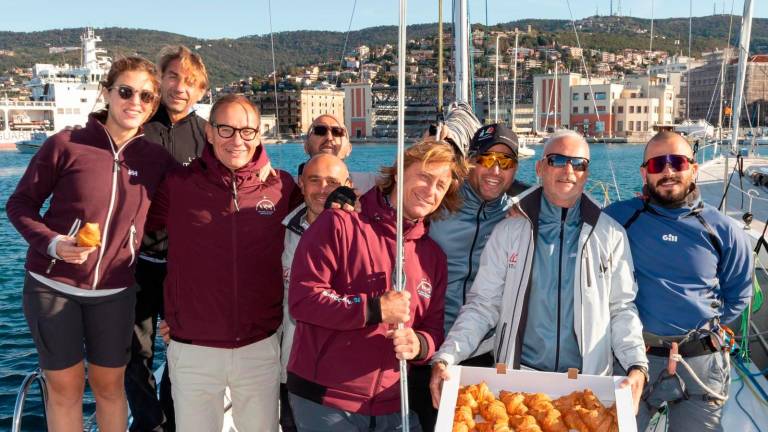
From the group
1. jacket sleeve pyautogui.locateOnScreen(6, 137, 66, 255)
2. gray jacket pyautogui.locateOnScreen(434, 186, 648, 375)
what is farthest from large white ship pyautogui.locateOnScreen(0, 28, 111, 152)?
gray jacket pyautogui.locateOnScreen(434, 186, 648, 375)

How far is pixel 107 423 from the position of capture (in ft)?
9.23

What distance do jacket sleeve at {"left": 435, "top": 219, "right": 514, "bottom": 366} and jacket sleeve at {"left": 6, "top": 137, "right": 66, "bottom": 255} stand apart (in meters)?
1.61

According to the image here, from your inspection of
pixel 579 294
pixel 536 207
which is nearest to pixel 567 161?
pixel 536 207

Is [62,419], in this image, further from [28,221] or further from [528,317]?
[528,317]

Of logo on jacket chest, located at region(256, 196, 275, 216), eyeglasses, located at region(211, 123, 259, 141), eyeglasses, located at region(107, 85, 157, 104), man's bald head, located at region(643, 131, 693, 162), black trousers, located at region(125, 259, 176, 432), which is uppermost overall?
eyeglasses, located at region(107, 85, 157, 104)

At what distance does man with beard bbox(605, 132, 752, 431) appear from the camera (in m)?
2.67

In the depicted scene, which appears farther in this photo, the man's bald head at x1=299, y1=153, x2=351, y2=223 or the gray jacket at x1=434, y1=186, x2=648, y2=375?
the man's bald head at x1=299, y1=153, x2=351, y2=223

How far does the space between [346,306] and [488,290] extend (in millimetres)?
685

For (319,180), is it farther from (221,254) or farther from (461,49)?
(461,49)

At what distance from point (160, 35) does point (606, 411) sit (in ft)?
411

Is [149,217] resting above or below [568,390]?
above

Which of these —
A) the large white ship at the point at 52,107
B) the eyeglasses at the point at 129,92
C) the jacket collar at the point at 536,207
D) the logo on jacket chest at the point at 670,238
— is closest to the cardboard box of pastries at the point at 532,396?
the jacket collar at the point at 536,207

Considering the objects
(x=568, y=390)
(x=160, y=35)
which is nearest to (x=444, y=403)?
(x=568, y=390)

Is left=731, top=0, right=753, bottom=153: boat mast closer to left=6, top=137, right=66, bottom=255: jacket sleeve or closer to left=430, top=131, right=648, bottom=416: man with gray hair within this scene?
left=430, top=131, right=648, bottom=416: man with gray hair
